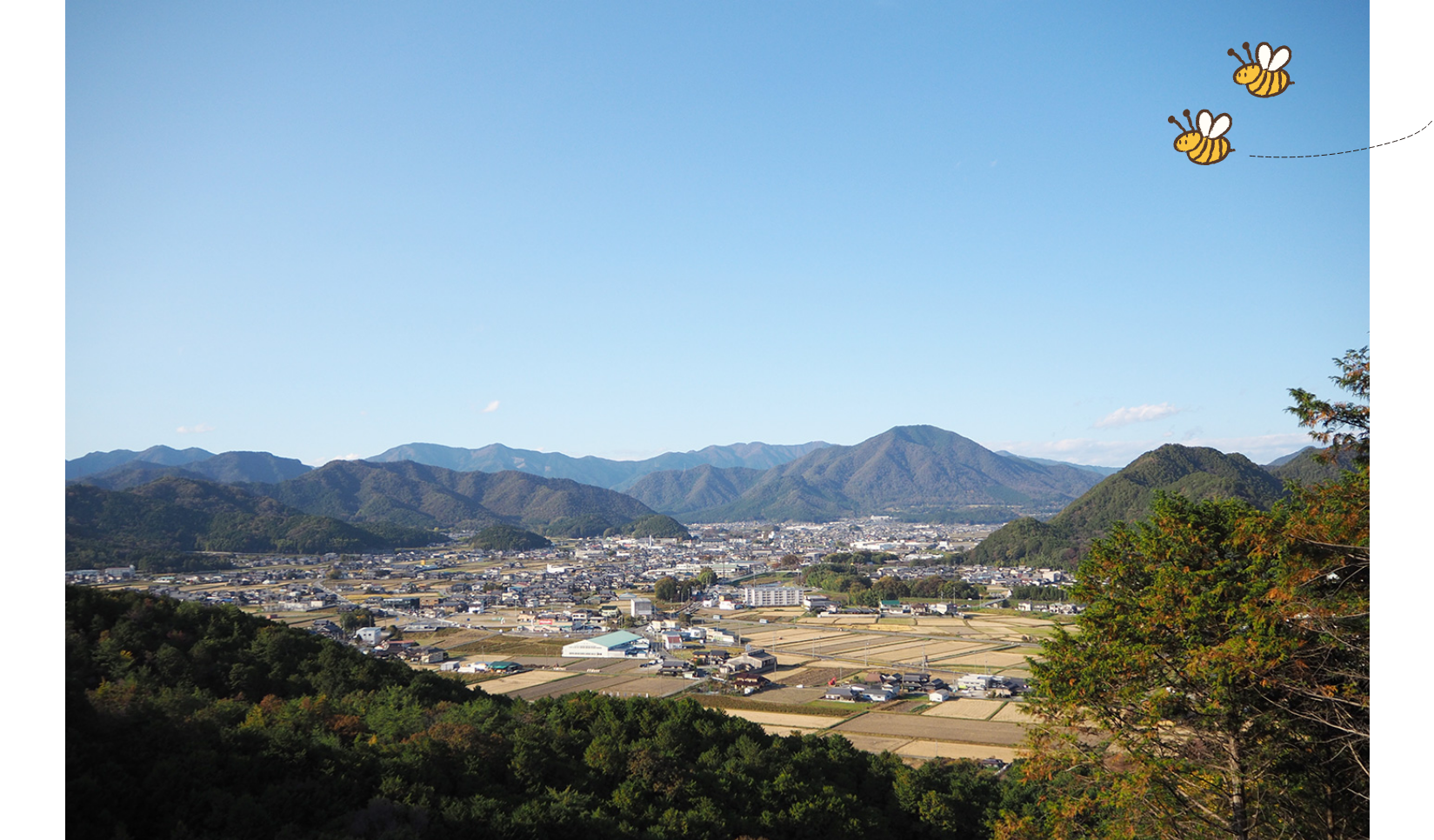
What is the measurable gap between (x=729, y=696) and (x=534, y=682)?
4.08 m

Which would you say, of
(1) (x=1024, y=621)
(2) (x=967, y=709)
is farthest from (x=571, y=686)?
(1) (x=1024, y=621)

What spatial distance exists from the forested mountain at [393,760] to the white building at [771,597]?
23473 millimetres

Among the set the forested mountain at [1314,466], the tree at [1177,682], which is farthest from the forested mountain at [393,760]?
the forested mountain at [1314,466]

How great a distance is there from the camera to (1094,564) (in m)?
3.99

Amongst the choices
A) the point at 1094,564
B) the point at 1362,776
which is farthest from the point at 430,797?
the point at 1362,776

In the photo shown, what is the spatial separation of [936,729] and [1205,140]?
37.4 ft

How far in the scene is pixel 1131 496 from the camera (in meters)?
17.2

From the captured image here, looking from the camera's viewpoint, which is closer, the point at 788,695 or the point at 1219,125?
the point at 1219,125

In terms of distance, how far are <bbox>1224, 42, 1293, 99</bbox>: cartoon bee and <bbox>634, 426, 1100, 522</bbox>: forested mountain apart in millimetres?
43720

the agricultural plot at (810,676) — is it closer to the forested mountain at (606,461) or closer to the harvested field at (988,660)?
the harvested field at (988,660)

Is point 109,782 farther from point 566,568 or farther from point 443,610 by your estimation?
point 566,568

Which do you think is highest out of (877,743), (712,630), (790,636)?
(877,743)

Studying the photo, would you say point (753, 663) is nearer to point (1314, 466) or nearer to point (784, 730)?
point (784, 730)
